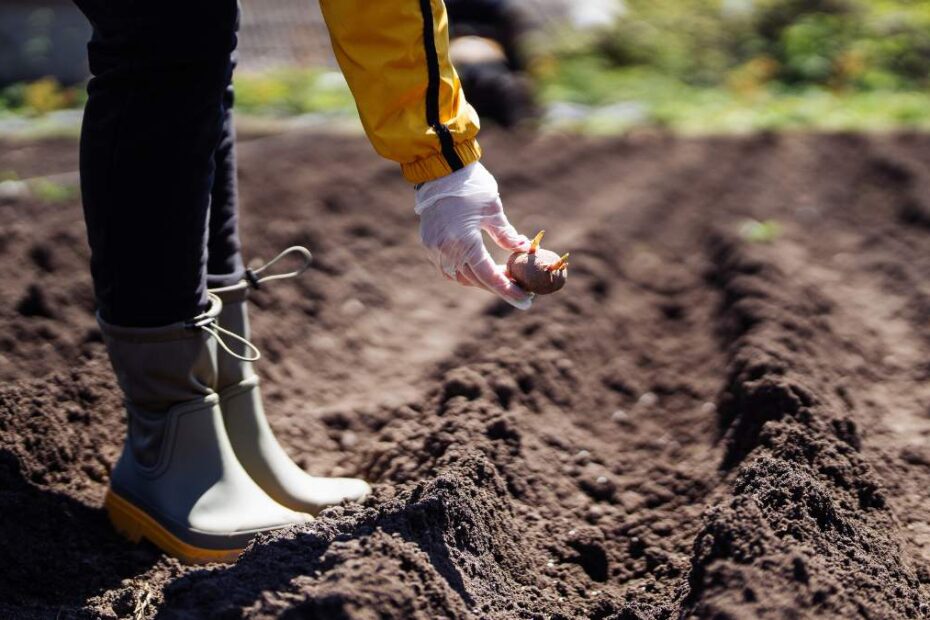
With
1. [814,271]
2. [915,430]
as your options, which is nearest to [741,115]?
[814,271]

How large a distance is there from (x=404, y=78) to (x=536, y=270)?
0.46 m

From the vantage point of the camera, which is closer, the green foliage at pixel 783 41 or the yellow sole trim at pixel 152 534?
the yellow sole trim at pixel 152 534

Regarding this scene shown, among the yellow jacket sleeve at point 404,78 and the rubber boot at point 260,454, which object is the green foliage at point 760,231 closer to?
the rubber boot at point 260,454

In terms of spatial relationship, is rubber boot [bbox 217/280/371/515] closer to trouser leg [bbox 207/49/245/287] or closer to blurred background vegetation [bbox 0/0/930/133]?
trouser leg [bbox 207/49/245/287]

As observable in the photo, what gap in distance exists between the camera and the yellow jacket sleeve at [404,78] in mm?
1972

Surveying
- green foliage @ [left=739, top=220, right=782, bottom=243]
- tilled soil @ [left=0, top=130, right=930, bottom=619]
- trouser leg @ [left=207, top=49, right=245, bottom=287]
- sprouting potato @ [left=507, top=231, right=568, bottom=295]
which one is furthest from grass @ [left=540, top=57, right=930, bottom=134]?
sprouting potato @ [left=507, top=231, right=568, bottom=295]

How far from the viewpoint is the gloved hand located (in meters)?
2.12

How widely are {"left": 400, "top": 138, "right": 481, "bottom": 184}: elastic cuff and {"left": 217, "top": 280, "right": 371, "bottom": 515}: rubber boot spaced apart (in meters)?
0.68

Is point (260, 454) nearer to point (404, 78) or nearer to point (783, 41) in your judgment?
point (404, 78)

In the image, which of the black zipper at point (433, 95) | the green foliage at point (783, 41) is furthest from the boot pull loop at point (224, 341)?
the green foliage at point (783, 41)

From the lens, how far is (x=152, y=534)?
2443mm

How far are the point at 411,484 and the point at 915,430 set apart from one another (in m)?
1.48

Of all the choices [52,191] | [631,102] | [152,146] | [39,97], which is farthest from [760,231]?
[39,97]

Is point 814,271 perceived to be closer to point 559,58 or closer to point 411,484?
point 411,484
